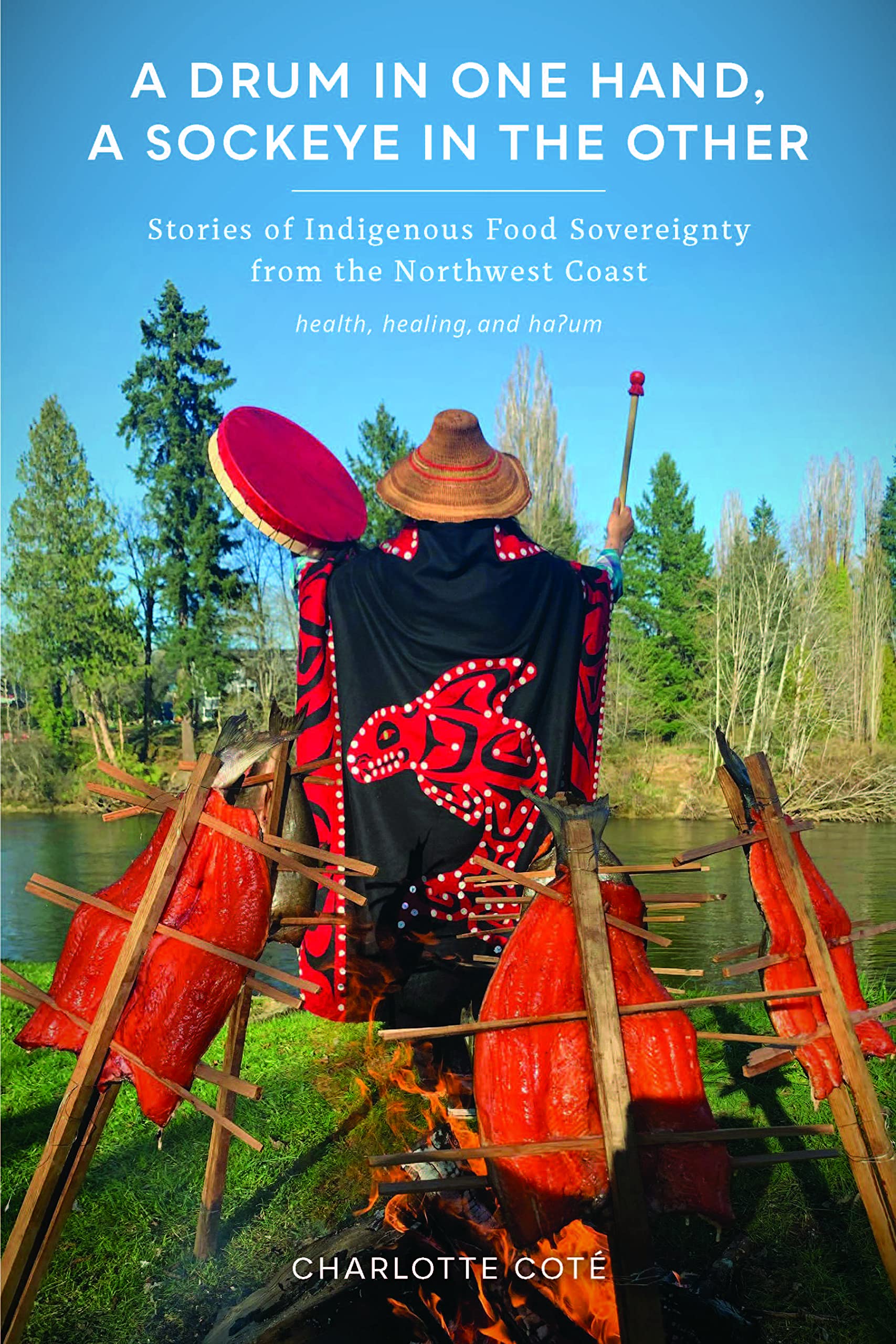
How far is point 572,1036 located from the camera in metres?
2.30

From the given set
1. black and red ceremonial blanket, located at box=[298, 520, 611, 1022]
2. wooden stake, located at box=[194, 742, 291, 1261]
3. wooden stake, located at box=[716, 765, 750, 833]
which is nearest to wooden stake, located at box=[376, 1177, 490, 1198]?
wooden stake, located at box=[194, 742, 291, 1261]

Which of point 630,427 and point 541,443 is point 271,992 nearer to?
point 630,427

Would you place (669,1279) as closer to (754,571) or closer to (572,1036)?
(572,1036)

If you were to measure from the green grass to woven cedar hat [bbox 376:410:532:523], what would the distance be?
2524 mm

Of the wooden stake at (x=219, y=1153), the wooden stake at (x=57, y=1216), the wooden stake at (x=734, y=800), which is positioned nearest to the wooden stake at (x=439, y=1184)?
the wooden stake at (x=57, y=1216)

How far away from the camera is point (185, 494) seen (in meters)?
26.7

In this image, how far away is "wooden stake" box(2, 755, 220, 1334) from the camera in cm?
220

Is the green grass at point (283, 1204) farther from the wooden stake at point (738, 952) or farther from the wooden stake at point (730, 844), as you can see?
the wooden stake at point (730, 844)

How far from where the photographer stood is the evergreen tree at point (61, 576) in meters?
27.0

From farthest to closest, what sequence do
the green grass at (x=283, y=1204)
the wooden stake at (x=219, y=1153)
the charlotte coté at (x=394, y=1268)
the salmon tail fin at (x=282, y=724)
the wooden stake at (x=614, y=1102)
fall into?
the wooden stake at (x=219, y=1153)
the green grass at (x=283, y=1204)
the charlotte coté at (x=394, y=1268)
the salmon tail fin at (x=282, y=724)
the wooden stake at (x=614, y=1102)

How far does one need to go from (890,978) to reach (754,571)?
1948 centimetres

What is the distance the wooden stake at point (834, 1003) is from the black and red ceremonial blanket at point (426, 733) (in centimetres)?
109

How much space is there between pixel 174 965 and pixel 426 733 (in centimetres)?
130

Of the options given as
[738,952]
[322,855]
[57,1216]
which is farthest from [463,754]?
[57,1216]
